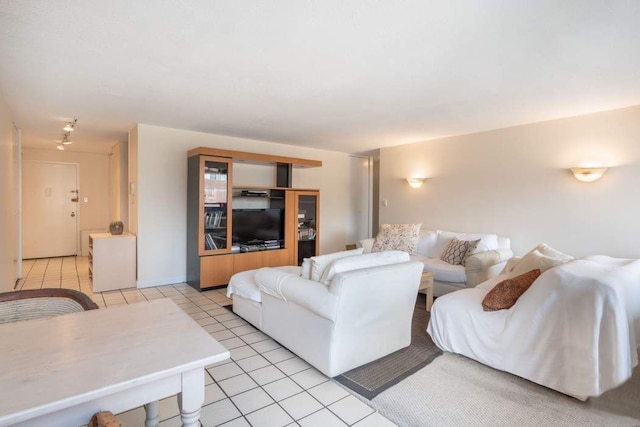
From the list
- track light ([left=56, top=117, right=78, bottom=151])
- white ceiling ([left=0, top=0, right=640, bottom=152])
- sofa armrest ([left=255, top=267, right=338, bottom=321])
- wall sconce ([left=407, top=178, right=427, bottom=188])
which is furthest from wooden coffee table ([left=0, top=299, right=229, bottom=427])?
wall sconce ([left=407, top=178, right=427, bottom=188])

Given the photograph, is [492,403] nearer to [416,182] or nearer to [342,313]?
[342,313]

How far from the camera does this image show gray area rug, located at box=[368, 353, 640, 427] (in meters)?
1.91

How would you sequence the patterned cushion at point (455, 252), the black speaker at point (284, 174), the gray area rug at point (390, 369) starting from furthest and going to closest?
1. the black speaker at point (284, 174)
2. the patterned cushion at point (455, 252)
3. the gray area rug at point (390, 369)

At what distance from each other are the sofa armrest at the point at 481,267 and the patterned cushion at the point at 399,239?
1.22 metres

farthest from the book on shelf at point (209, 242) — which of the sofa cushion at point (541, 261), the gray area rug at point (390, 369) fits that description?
the sofa cushion at point (541, 261)

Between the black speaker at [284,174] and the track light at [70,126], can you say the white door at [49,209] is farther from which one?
the black speaker at [284,174]

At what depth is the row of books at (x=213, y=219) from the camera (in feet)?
15.3

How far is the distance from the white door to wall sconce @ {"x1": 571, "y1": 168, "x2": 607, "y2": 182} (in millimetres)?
8833

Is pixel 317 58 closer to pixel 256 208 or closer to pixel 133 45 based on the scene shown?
pixel 133 45

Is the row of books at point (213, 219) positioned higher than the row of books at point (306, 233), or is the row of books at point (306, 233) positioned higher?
the row of books at point (213, 219)

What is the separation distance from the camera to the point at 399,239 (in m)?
5.07

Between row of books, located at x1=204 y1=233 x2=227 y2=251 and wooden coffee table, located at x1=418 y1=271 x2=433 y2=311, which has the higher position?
row of books, located at x1=204 y1=233 x2=227 y2=251

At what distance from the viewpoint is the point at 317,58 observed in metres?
2.46

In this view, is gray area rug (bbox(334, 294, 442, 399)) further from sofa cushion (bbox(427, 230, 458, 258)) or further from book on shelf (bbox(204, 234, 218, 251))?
book on shelf (bbox(204, 234, 218, 251))
